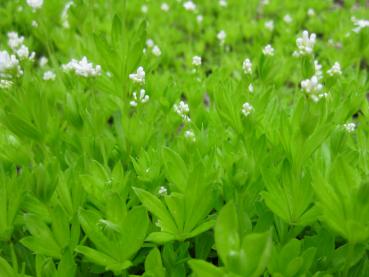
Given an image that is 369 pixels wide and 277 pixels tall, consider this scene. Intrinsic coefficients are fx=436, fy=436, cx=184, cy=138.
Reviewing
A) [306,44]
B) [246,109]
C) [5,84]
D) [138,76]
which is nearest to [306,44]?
[306,44]

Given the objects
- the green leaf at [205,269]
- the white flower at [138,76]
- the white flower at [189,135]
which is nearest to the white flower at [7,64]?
the white flower at [138,76]

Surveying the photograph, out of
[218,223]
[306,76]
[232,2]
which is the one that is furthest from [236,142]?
[232,2]

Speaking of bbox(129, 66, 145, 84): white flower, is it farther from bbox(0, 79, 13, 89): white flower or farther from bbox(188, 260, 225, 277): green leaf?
bbox(188, 260, 225, 277): green leaf

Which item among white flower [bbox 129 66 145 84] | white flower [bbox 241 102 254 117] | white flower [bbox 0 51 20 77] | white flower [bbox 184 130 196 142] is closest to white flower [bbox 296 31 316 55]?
white flower [bbox 241 102 254 117]

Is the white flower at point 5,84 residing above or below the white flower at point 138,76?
above

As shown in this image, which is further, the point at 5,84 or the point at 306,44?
the point at 5,84

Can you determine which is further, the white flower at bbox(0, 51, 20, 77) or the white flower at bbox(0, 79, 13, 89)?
the white flower at bbox(0, 79, 13, 89)

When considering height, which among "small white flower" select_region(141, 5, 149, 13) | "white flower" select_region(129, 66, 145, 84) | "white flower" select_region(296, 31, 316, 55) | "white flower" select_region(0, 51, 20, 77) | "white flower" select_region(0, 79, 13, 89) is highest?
"small white flower" select_region(141, 5, 149, 13)

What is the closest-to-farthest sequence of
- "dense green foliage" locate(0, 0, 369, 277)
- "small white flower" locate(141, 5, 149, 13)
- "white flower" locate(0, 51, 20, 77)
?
1. "dense green foliage" locate(0, 0, 369, 277)
2. "white flower" locate(0, 51, 20, 77)
3. "small white flower" locate(141, 5, 149, 13)

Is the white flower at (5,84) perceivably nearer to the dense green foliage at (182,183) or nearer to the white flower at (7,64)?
the dense green foliage at (182,183)

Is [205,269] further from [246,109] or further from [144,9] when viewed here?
[144,9]

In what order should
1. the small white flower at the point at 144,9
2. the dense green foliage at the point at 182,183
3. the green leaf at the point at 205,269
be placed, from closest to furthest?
1. the green leaf at the point at 205,269
2. the dense green foliage at the point at 182,183
3. the small white flower at the point at 144,9

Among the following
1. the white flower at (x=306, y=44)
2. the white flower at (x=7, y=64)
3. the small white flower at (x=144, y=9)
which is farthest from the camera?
the small white flower at (x=144, y=9)
